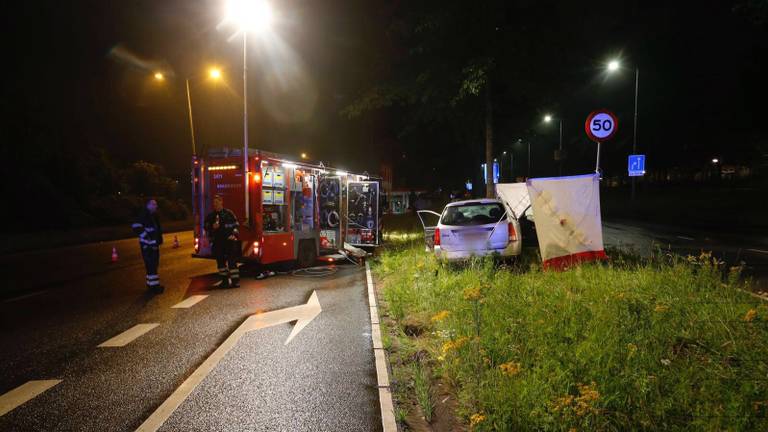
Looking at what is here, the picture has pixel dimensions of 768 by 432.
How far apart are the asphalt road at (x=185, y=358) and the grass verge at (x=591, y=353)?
0.66 m

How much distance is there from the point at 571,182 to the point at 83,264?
13.0 meters

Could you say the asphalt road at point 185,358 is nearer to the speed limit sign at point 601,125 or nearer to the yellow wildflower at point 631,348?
the yellow wildflower at point 631,348

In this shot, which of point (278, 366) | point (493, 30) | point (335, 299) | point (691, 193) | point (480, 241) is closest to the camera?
point (278, 366)

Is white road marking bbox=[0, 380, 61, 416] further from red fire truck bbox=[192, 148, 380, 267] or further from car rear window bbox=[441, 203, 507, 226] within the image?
car rear window bbox=[441, 203, 507, 226]

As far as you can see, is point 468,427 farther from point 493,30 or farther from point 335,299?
point 493,30

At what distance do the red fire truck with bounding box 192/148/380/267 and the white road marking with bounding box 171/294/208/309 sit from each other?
1801 millimetres

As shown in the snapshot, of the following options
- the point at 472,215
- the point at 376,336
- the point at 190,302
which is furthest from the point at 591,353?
the point at 190,302

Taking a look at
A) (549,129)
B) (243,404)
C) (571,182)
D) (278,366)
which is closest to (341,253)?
(571,182)

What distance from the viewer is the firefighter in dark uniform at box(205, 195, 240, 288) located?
9508 mm

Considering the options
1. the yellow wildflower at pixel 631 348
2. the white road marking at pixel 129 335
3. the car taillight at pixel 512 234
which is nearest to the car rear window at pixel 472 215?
the car taillight at pixel 512 234

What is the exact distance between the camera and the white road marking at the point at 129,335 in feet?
19.6

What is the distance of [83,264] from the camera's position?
44.1 feet

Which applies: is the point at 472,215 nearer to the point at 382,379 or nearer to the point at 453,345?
the point at 453,345

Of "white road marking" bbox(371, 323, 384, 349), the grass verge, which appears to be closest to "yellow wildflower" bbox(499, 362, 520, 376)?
the grass verge
